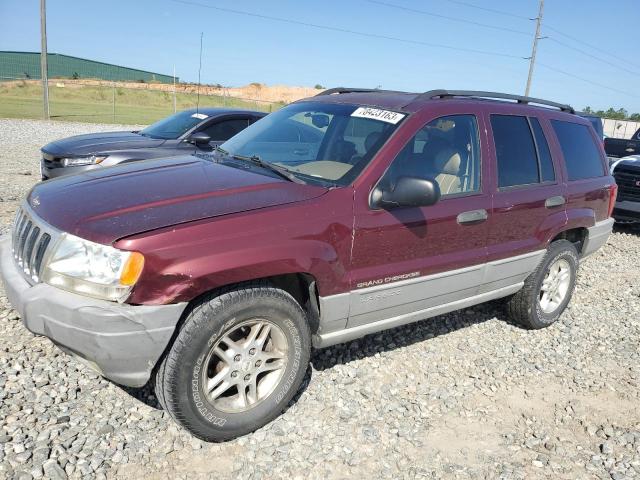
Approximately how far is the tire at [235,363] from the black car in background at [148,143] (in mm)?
4329

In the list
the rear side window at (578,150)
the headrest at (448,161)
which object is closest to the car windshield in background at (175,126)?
the headrest at (448,161)

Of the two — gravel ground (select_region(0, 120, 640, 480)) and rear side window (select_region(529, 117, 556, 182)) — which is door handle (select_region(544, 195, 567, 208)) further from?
gravel ground (select_region(0, 120, 640, 480))

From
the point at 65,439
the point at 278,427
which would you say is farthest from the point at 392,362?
the point at 65,439

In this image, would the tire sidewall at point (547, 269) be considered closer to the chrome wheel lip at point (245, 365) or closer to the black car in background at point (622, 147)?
the chrome wheel lip at point (245, 365)

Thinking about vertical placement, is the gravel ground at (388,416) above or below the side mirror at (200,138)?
below

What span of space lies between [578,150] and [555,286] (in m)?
1.27

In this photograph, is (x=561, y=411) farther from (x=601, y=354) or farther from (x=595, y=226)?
(x=595, y=226)

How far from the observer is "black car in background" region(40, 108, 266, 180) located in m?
7.14

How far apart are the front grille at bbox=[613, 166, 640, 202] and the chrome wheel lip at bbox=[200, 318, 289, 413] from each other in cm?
824

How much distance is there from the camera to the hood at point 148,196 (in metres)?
2.60

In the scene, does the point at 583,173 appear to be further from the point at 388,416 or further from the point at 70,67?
the point at 70,67

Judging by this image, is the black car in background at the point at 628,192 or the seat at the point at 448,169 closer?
the seat at the point at 448,169

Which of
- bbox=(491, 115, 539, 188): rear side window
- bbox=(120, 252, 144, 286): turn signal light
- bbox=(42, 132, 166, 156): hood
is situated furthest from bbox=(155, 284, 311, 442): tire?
→ bbox=(42, 132, 166, 156): hood

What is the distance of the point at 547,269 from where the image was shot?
462 centimetres
